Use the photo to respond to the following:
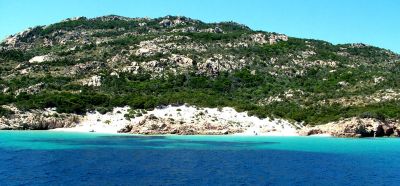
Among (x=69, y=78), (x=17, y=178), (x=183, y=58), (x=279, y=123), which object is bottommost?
(x=17, y=178)

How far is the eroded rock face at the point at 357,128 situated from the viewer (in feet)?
265

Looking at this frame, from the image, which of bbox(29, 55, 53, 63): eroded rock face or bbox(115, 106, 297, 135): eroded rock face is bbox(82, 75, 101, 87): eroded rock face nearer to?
bbox(115, 106, 297, 135): eroded rock face

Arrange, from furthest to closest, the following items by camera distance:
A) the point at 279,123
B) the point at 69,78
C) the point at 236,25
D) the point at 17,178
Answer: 1. the point at 236,25
2. the point at 69,78
3. the point at 279,123
4. the point at 17,178

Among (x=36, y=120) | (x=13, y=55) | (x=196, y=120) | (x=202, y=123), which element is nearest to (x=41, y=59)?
(x=13, y=55)

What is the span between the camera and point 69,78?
11219 centimetres

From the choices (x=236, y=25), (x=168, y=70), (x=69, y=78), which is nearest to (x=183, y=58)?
(x=168, y=70)

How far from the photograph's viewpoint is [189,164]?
41.3 meters

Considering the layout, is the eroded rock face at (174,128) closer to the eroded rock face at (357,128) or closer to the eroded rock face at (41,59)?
the eroded rock face at (357,128)

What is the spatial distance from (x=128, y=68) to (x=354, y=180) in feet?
299

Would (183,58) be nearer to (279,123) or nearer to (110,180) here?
(279,123)

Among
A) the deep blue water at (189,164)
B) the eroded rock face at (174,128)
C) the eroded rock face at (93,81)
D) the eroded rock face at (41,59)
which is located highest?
the eroded rock face at (41,59)

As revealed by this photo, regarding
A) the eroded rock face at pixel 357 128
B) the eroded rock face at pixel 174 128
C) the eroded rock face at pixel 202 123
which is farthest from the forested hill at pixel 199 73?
the eroded rock face at pixel 174 128

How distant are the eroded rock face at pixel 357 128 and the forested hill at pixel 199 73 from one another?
1.58m

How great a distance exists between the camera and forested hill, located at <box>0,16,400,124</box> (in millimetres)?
93500
